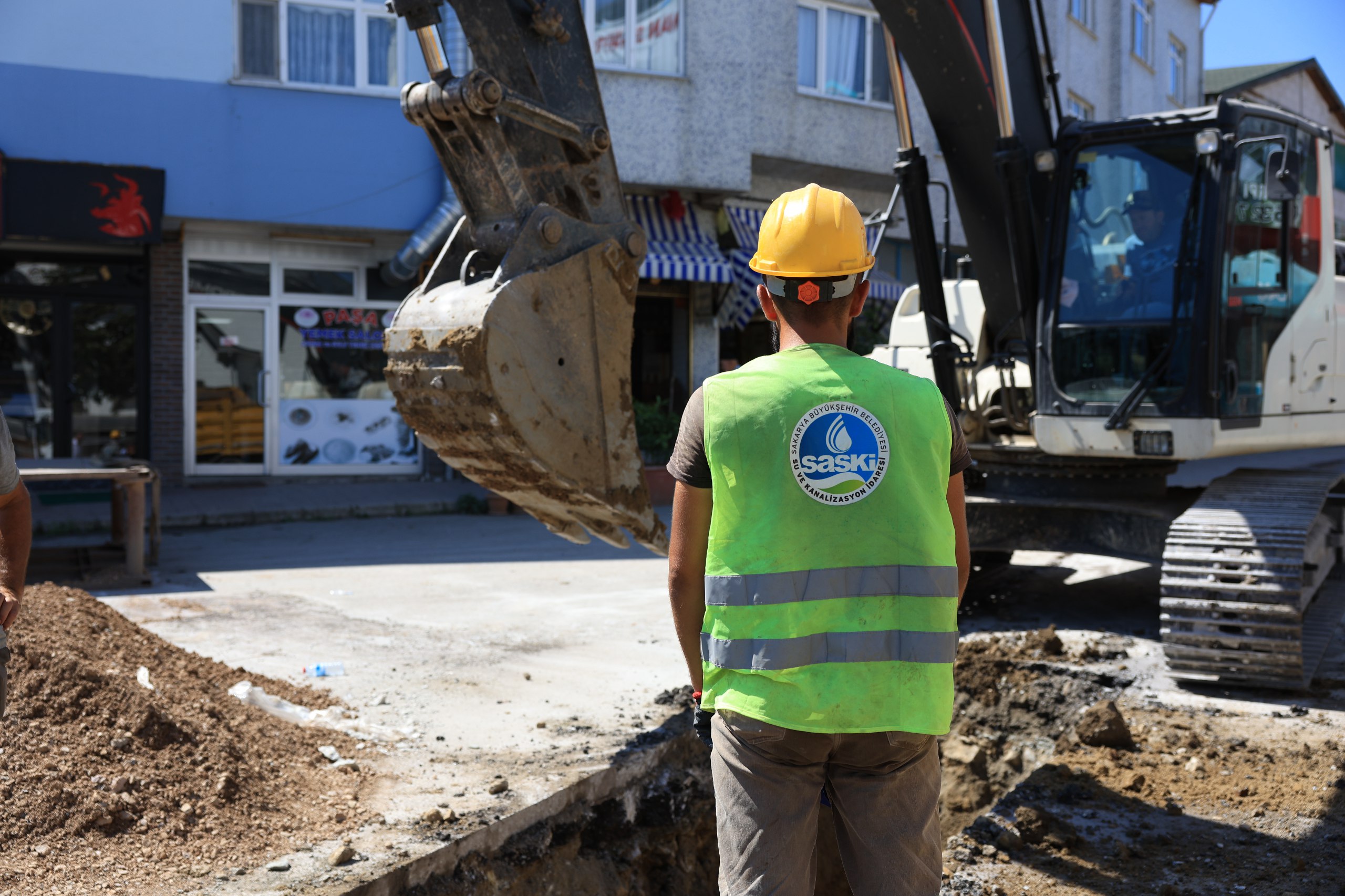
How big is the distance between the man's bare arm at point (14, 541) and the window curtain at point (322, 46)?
13141 mm

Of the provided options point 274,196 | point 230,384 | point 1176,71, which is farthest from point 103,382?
point 1176,71

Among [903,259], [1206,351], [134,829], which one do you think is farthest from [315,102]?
[134,829]

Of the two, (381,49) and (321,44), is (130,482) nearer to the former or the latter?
(321,44)

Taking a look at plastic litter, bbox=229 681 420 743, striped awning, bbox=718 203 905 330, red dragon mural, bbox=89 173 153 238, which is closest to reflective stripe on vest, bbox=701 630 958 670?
plastic litter, bbox=229 681 420 743

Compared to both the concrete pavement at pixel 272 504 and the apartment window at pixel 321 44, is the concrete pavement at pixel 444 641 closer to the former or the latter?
the concrete pavement at pixel 272 504

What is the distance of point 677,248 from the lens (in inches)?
670

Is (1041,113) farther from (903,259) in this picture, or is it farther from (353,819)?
(903,259)

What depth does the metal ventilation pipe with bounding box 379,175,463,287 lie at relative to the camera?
15.4 metres

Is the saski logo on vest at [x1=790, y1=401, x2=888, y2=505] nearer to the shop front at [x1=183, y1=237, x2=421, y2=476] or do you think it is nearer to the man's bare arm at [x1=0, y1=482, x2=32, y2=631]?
the man's bare arm at [x1=0, y1=482, x2=32, y2=631]

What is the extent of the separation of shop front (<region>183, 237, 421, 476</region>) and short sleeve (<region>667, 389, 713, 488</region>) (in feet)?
44.6

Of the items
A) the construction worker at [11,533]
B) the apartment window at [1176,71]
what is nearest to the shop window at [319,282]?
the construction worker at [11,533]

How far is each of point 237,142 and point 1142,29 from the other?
1973 centimetres

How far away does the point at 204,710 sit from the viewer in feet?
15.8

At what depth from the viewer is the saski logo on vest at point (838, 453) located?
2.48m
